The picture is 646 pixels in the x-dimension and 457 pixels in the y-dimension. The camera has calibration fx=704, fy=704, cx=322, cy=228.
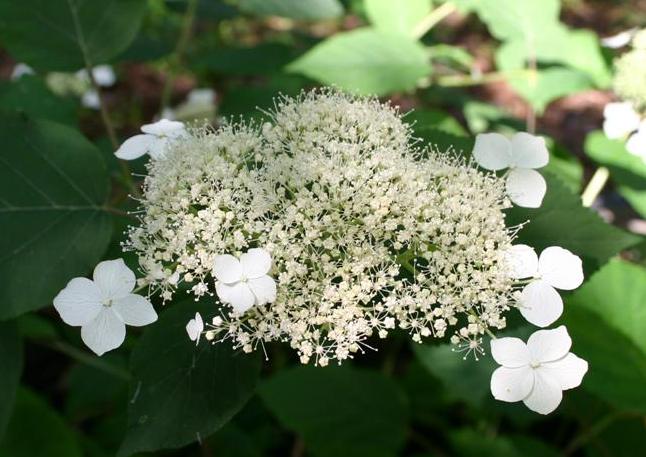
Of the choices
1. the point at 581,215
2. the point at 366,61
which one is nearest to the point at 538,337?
the point at 581,215

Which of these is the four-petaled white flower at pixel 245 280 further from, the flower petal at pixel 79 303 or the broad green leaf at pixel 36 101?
the broad green leaf at pixel 36 101

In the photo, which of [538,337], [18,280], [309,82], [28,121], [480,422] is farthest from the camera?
[480,422]

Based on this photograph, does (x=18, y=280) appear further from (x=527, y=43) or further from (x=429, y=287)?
(x=527, y=43)

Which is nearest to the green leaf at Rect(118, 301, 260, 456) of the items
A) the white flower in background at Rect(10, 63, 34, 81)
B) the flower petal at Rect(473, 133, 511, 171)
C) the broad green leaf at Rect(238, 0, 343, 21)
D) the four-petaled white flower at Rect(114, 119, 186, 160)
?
the four-petaled white flower at Rect(114, 119, 186, 160)

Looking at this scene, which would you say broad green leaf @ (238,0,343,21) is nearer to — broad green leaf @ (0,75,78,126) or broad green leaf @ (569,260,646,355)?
broad green leaf @ (0,75,78,126)

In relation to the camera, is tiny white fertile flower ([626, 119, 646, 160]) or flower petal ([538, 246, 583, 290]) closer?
flower petal ([538, 246, 583, 290])

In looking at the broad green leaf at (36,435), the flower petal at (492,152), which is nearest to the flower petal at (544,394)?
the flower petal at (492,152)
